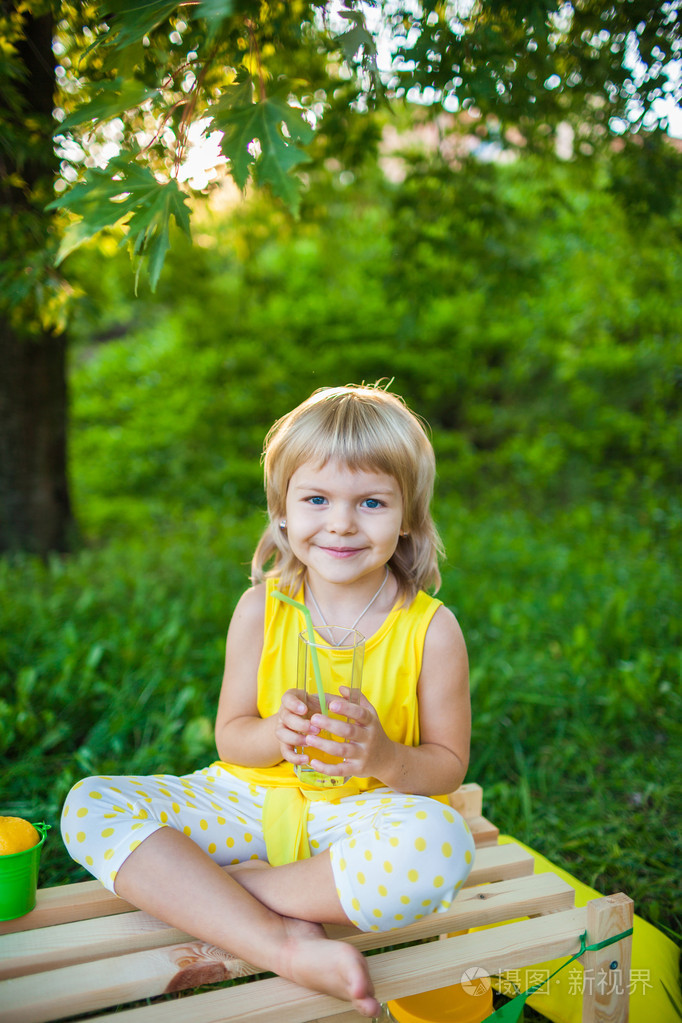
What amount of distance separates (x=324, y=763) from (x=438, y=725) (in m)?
0.33

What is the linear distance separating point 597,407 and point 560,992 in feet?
15.8

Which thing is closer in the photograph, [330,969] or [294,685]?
[330,969]

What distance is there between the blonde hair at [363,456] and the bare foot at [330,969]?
0.72 meters

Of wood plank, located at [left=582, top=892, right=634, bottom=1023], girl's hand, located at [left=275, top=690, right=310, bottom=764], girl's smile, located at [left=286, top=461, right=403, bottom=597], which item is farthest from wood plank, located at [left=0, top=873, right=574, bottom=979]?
girl's smile, located at [left=286, top=461, right=403, bottom=597]

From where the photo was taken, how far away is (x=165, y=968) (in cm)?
131

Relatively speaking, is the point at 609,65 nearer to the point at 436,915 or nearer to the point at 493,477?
the point at 436,915

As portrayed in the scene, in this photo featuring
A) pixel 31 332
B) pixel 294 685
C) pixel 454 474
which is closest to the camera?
pixel 294 685

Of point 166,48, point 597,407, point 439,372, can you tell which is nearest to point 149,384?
point 439,372

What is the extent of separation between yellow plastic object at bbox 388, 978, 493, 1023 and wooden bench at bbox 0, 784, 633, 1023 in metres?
0.13

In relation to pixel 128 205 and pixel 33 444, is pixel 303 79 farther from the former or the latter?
pixel 33 444

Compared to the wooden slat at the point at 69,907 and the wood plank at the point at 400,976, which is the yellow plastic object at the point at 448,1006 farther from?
the wooden slat at the point at 69,907

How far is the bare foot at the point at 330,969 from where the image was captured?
3.97ft

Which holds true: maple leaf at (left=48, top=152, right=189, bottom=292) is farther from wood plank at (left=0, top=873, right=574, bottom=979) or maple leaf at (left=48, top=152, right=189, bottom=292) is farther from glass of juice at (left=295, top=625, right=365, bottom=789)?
wood plank at (left=0, top=873, right=574, bottom=979)

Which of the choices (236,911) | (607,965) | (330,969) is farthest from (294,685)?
(607,965)
